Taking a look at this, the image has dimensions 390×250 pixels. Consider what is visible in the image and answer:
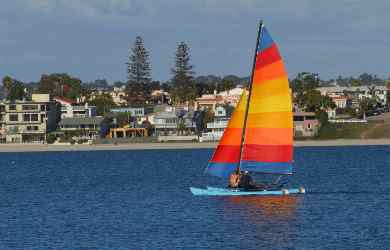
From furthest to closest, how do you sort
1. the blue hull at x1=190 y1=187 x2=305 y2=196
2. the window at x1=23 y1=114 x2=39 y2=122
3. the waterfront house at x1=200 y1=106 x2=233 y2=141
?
the window at x1=23 y1=114 x2=39 y2=122, the waterfront house at x1=200 y1=106 x2=233 y2=141, the blue hull at x1=190 y1=187 x2=305 y2=196

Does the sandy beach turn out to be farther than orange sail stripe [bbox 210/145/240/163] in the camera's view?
Yes

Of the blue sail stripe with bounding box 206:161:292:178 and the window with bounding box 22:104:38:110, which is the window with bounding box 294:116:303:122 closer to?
the window with bounding box 22:104:38:110

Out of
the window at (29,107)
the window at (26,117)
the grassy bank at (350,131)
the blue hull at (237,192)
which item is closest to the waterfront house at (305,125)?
the grassy bank at (350,131)

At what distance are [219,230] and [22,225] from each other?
1092cm

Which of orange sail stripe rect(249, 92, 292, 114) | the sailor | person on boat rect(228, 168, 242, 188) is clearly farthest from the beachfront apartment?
orange sail stripe rect(249, 92, 292, 114)

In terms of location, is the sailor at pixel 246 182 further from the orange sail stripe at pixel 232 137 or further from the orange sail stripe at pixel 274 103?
the orange sail stripe at pixel 274 103

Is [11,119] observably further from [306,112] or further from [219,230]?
[219,230]

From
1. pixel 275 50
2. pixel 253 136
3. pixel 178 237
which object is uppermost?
pixel 275 50

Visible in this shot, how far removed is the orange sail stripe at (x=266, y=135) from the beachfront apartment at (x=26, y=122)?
408 feet

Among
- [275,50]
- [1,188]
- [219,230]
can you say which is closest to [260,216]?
[219,230]

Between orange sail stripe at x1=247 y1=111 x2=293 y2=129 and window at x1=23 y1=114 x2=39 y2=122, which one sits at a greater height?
window at x1=23 y1=114 x2=39 y2=122

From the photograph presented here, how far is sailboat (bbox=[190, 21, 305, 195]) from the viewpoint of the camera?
224 feet

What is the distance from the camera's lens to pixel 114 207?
7194 cm

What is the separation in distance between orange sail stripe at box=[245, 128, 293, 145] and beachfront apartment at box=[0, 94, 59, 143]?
124395 millimetres
